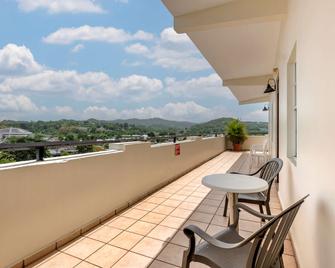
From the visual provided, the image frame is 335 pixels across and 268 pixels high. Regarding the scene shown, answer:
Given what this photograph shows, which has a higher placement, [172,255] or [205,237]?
[205,237]

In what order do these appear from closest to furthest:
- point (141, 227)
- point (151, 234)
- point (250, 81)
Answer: point (151, 234) → point (141, 227) → point (250, 81)

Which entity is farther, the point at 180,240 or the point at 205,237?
the point at 180,240

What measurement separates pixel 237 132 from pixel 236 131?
83 mm

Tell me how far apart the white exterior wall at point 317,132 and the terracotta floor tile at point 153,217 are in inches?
61.4

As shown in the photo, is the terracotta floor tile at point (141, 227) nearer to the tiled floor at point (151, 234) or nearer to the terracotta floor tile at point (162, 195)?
the tiled floor at point (151, 234)

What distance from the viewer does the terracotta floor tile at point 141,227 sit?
2441 millimetres

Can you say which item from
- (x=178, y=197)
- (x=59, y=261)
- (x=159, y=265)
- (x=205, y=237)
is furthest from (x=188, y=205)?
(x=205, y=237)

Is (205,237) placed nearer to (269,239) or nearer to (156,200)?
(269,239)

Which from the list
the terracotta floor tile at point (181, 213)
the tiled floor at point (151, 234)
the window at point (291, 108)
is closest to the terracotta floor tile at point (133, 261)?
the tiled floor at point (151, 234)

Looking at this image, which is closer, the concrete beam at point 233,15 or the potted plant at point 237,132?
the concrete beam at point 233,15

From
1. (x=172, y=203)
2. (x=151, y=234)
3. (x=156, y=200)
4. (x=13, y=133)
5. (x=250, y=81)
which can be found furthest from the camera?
(x=250, y=81)

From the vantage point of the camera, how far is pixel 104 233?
2.39 meters

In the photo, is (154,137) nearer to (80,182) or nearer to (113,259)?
(80,182)

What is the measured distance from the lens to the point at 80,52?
24.2 ft
